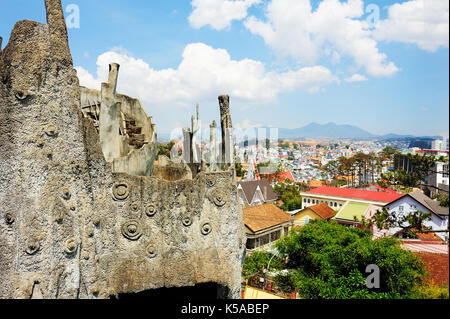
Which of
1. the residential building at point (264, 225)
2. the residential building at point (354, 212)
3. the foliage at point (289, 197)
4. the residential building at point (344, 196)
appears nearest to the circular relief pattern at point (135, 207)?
the residential building at point (264, 225)

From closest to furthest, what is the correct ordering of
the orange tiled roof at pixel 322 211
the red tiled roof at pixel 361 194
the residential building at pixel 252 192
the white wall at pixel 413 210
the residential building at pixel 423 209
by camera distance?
the residential building at pixel 423 209 → the white wall at pixel 413 210 → the orange tiled roof at pixel 322 211 → the red tiled roof at pixel 361 194 → the residential building at pixel 252 192

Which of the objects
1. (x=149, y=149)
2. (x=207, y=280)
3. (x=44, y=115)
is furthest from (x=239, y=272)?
(x=44, y=115)

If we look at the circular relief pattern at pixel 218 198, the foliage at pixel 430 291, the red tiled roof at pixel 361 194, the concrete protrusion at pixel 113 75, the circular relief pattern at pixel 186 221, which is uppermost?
the concrete protrusion at pixel 113 75

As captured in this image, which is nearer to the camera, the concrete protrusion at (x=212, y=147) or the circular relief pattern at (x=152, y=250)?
the circular relief pattern at (x=152, y=250)

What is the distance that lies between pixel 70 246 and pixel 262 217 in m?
19.1

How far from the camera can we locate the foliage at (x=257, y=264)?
17019 mm

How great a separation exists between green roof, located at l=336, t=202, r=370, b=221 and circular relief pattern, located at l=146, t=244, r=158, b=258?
2353 centimetres

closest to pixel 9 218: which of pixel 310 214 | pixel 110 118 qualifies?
pixel 110 118

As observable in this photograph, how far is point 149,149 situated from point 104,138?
0.95 meters

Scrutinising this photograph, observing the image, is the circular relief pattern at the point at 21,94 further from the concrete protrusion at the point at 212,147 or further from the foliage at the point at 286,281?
the foliage at the point at 286,281

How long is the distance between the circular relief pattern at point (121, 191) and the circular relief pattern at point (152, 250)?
887mm

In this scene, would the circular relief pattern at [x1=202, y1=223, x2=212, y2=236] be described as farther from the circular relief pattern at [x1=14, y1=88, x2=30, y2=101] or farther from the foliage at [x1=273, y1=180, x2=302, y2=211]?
the foliage at [x1=273, y1=180, x2=302, y2=211]

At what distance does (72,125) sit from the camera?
4531 mm

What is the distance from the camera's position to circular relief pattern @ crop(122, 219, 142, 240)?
4.96 metres
